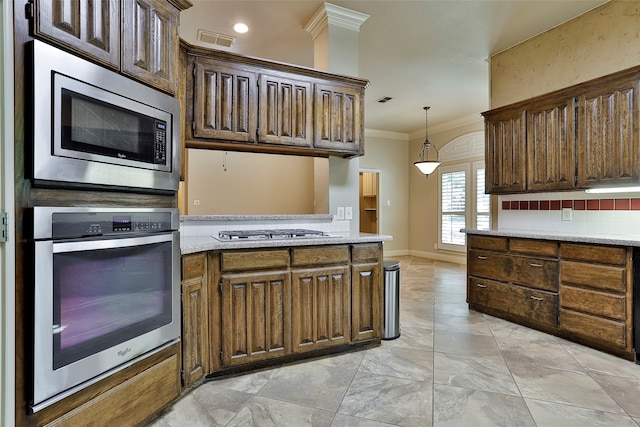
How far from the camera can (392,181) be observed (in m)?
8.03

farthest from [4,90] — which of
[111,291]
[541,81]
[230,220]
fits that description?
[541,81]

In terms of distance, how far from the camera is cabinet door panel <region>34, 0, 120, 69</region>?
1288mm

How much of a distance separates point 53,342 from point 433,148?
7375 millimetres

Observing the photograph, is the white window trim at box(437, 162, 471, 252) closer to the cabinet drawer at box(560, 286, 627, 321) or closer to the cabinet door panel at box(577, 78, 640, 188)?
the cabinet door panel at box(577, 78, 640, 188)

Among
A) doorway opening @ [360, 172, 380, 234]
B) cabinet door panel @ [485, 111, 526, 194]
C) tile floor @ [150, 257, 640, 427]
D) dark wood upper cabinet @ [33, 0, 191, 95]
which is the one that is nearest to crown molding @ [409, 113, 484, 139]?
doorway opening @ [360, 172, 380, 234]

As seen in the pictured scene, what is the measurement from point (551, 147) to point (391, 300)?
6.97 feet

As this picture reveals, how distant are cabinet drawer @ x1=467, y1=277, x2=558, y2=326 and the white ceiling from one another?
2.62 meters

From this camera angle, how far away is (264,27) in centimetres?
351

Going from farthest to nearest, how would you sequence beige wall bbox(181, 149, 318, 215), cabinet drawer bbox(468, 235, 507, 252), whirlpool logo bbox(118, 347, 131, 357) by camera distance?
beige wall bbox(181, 149, 318, 215) → cabinet drawer bbox(468, 235, 507, 252) → whirlpool logo bbox(118, 347, 131, 357)

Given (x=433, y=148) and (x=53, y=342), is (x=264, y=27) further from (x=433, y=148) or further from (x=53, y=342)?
(x=433, y=148)

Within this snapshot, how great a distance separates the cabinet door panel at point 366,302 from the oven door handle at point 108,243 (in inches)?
53.9

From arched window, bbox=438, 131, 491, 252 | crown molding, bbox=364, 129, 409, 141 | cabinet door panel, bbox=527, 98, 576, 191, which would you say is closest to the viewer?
cabinet door panel, bbox=527, 98, 576, 191

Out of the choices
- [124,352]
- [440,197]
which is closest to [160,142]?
[124,352]

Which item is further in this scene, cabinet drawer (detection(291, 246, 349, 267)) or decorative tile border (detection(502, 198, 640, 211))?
decorative tile border (detection(502, 198, 640, 211))
